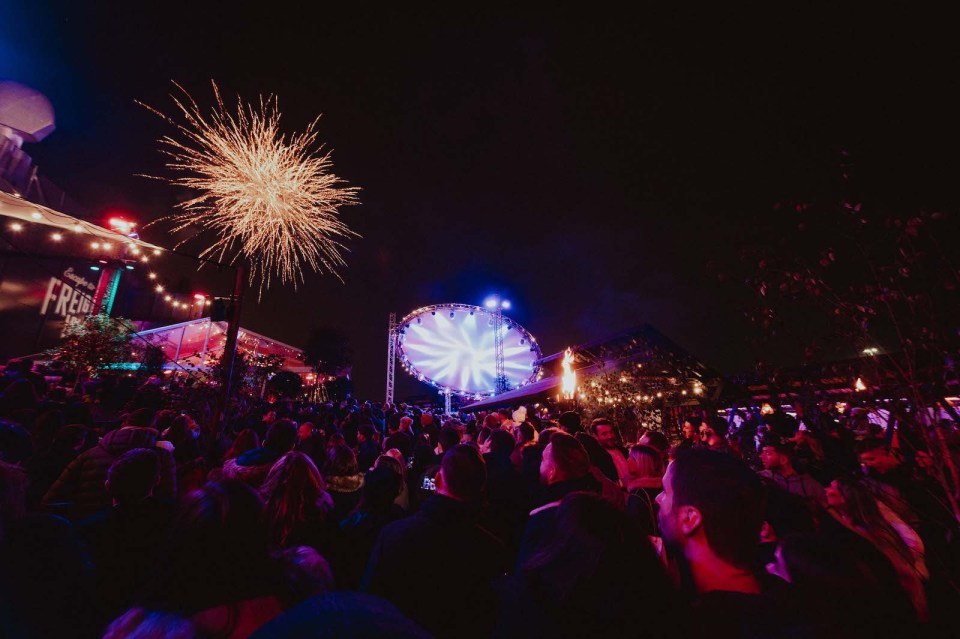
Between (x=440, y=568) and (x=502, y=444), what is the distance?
12.2ft

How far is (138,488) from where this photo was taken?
2875mm

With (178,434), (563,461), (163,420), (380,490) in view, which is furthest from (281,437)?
(163,420)

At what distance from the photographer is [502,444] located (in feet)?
19.9

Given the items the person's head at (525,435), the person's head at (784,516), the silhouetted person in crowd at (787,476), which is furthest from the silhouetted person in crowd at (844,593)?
the person's head at (525,435)

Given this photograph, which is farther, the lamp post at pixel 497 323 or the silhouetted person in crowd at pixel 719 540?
the lamp post at pixel 497 323

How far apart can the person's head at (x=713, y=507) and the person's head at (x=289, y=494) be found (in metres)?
2.71

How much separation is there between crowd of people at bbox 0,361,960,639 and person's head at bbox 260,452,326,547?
2 cm

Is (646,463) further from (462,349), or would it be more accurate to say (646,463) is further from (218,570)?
(462,349)

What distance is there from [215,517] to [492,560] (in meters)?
1.71

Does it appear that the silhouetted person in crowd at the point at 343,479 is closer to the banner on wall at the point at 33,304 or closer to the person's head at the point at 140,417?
the person's head at the point at 140,417

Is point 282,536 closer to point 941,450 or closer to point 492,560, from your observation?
point 492,560

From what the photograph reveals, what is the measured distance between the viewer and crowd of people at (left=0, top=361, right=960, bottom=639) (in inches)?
56.3

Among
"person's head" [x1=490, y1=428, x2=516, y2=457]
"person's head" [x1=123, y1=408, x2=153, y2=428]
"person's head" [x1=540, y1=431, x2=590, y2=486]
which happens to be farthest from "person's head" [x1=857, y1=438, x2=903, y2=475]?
"person's head" [x1=123, y1=408, x2=153, y2=428]

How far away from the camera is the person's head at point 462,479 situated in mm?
2822
